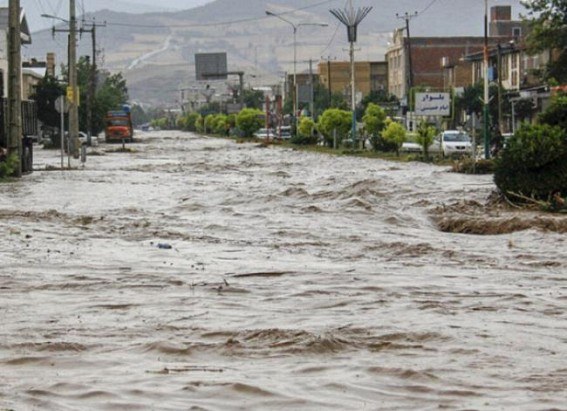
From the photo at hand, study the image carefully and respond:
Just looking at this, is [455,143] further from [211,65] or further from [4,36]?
[211,65]

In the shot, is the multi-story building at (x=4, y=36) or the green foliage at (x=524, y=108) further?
the green foliage at (x=524, y=108)

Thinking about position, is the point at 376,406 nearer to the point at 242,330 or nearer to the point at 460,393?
the point at 460,393

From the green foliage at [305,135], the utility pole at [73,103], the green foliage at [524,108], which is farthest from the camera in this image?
the green foliage at [305,135]

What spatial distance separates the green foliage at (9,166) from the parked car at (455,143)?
2295 centimetres

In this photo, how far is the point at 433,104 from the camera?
209 feet

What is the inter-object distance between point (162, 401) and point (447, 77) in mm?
123636

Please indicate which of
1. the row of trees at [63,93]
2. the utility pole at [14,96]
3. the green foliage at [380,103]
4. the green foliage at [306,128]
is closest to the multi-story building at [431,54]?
the green foliage at [380,103]

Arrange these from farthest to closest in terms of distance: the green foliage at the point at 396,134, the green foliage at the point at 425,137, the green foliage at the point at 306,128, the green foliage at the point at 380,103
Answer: the green foliage at the point at 380,103 → the green foliage at the point at 306,128 → the green foliage at the point at 396,134 → the green foliage at the point at 425,137

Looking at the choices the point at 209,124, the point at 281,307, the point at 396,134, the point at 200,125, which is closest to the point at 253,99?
the point at 200,125

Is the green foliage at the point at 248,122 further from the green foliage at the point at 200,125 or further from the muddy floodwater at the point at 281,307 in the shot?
the muddy floodwater at the point at 281,307

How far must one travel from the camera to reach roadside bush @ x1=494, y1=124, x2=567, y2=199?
87.7ft

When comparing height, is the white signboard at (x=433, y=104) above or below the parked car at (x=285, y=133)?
above

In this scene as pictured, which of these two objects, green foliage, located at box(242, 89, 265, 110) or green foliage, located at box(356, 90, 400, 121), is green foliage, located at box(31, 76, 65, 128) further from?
green foliage, located at box(242, 89, 265, 110)

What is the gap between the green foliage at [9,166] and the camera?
37.8 metres
